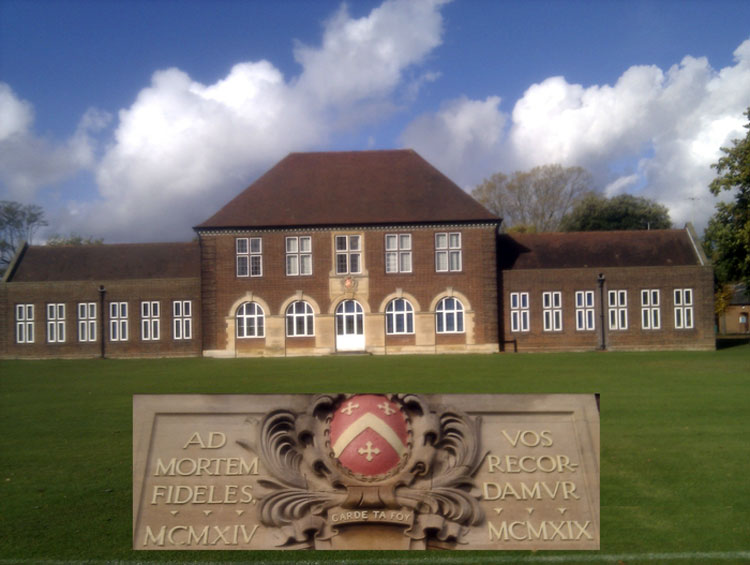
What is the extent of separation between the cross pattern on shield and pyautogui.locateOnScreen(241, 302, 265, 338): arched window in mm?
35261

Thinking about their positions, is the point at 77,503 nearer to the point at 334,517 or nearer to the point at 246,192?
the point at 334,517

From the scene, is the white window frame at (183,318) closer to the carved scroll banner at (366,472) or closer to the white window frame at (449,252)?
the white window frame at (449,252)

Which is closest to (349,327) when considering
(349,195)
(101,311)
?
(349,195)

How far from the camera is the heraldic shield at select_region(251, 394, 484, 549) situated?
15.6 ft

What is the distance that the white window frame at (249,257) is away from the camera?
130 ft

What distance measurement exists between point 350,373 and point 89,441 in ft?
43.4

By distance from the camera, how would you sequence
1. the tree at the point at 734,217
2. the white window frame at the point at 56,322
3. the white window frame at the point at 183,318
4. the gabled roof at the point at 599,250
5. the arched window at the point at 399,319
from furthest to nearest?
the white window frame at the point at 56,322
the white window frame at the point at 183,318
the gabled roof at the point at 599,250
the arched window at the point at 399,319
the tree at the point at 734,217

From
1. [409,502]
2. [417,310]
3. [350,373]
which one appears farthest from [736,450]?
[417,310]

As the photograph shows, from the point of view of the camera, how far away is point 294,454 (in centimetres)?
491

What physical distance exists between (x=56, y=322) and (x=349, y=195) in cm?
1941

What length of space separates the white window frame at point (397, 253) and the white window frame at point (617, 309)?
1163 centimetres

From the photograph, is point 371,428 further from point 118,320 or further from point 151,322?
point 118,320

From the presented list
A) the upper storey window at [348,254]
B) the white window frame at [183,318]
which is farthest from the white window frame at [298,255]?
the white window frame at [183,318]

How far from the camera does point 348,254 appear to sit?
130 feet
